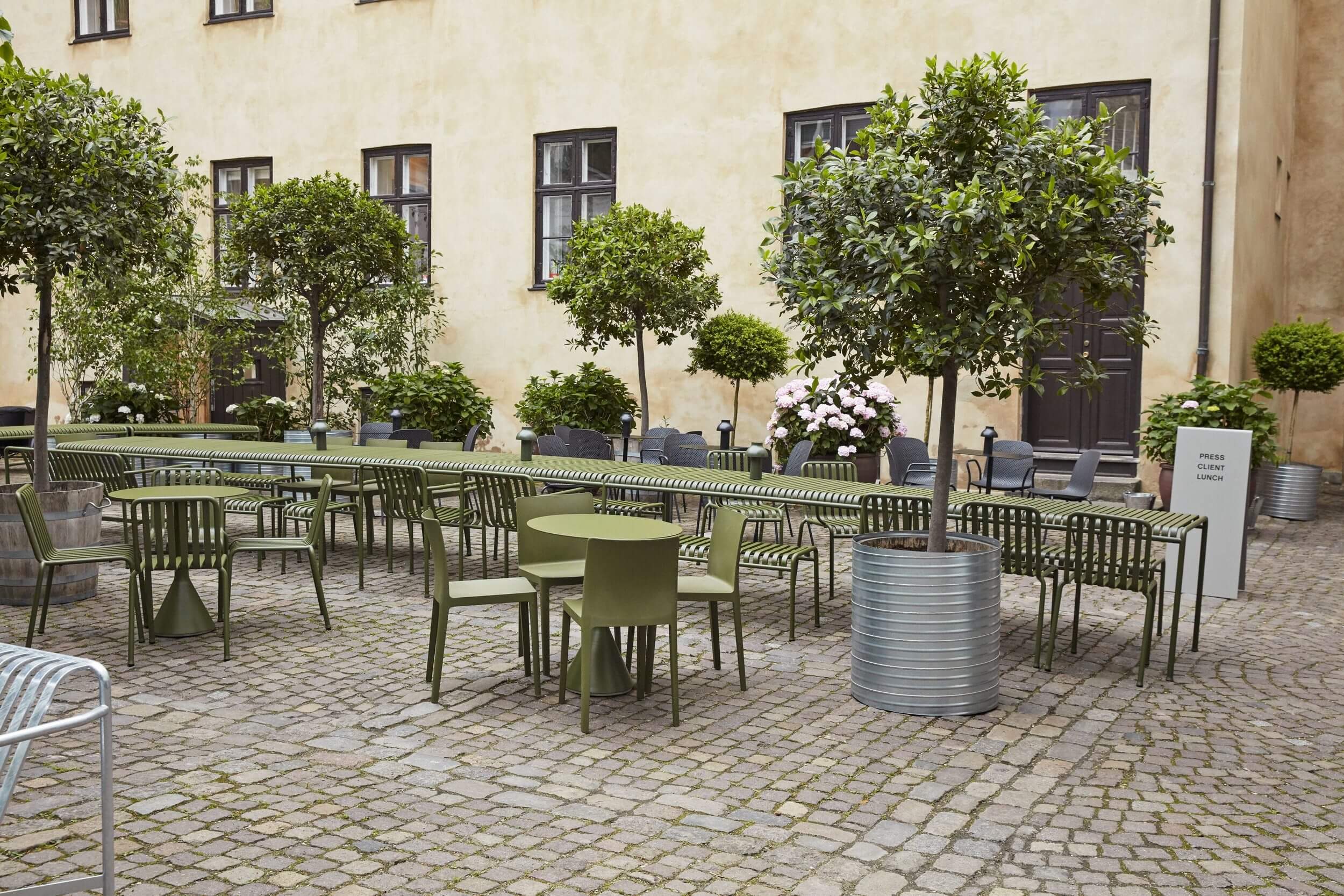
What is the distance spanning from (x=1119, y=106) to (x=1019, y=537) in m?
8.35

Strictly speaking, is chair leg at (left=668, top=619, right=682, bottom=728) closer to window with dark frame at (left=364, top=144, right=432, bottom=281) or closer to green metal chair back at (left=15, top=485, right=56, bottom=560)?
green metal chair back at (left=15, top=485, right=56, bottom=560)

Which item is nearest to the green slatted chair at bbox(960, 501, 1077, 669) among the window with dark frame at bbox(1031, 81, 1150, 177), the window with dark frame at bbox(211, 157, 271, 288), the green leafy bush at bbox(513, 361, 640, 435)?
the green leafy bush at bbox(513, 361, 640, 435)

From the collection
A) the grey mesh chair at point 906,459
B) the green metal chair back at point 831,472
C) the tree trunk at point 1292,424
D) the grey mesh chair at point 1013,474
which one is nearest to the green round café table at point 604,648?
the green metal chair back at point 831,472

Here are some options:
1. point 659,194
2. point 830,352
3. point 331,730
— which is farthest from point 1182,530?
point 659,194

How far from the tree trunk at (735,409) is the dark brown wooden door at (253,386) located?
6562 millimetres

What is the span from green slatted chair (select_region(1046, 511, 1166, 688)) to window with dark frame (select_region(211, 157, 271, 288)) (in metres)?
14.5

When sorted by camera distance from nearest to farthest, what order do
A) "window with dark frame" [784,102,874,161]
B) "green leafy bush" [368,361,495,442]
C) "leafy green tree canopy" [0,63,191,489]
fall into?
"leafy green tree canopy" [0,63,191,489]
"green leafy bush" [368,361,495,442]
"window with dark frame" [784,102,874,161]

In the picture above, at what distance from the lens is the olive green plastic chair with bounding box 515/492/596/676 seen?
559 cm

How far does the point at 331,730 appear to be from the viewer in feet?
16.7

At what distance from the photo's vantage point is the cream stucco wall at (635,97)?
12.8m

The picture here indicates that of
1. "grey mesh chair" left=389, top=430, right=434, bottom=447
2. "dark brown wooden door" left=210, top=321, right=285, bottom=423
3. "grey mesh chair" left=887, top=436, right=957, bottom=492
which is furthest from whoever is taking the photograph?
"dark brown wooden door" left=210, top=321, right=285, bottom=423

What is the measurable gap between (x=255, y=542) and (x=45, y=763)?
8.22ft

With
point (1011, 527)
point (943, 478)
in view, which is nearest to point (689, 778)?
point (943, 478)

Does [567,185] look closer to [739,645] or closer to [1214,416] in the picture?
[1214,416]
